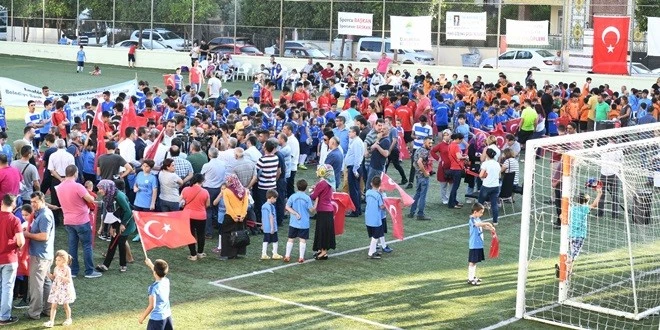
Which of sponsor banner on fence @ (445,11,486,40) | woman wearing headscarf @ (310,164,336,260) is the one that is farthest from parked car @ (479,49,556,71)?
woman wearing headscarf @ (310,164,336,260)

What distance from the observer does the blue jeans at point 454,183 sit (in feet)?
70.1

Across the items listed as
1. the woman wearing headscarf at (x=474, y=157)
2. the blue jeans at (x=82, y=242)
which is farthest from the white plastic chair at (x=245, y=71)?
the blue jeans at (x=82, y=242)

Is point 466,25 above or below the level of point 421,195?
above

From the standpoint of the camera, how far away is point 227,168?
17.8 meters

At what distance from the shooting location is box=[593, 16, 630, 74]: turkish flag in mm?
36969

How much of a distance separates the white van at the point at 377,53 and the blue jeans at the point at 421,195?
2669cm

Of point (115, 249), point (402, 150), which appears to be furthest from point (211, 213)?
point (402, 150)

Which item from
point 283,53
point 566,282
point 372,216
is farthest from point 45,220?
point 283,53

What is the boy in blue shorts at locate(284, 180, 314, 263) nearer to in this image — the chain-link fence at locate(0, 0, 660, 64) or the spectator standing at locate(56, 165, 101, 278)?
the spectator standing at locate(56, 165, 101, 278)

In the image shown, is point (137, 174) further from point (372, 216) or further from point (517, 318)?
point (517, 318)

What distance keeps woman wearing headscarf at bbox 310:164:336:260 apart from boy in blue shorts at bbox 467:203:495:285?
2364 mm

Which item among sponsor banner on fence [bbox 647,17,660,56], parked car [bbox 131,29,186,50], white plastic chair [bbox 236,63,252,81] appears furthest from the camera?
parked car [bbox 131,29,186,50]

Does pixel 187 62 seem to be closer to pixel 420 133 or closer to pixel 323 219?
pixel 420 133

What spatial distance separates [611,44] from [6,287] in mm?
28622
